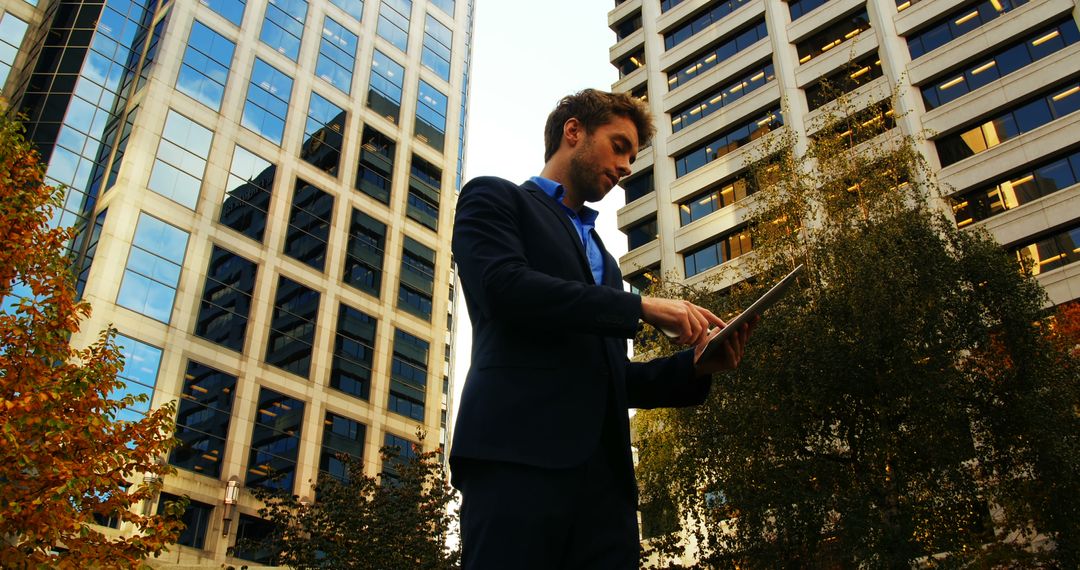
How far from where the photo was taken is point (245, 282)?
42.7m

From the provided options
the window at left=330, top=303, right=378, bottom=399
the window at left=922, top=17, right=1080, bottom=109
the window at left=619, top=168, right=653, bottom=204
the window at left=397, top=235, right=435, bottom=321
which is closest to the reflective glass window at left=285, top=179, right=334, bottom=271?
the window at left=330, top=303, right=378, bottom=399

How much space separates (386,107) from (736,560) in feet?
140

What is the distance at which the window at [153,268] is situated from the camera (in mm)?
37688

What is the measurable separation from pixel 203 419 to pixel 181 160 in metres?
13.8

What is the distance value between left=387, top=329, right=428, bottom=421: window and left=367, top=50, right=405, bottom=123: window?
52.3 feet

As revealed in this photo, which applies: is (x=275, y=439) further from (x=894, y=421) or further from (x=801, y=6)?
(x=801, y=6)

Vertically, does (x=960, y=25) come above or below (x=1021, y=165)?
above

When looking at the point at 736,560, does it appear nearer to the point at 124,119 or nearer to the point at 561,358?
the point at 561,358

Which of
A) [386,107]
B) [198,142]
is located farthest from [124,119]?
[386,107]

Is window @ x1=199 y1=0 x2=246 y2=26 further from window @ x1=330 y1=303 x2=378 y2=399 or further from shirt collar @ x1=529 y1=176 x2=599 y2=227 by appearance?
shirt collar @ x1=529 y1=176 x2=599 y2=227

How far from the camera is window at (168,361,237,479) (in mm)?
37125

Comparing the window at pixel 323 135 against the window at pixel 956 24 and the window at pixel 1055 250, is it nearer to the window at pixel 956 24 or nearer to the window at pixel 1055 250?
the window at pixel 956 24

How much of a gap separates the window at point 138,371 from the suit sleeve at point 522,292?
1466 inches

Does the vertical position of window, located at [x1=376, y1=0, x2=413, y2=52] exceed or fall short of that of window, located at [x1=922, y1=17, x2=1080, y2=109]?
it exceeds it
